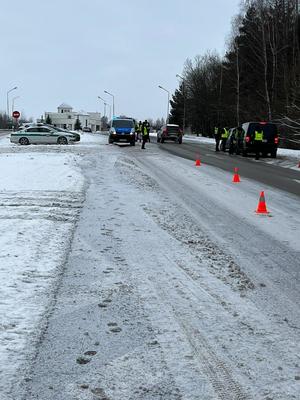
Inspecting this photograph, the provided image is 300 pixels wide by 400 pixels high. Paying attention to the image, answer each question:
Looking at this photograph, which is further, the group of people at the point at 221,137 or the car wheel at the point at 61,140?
Result: the car wheel at the point at 61,140

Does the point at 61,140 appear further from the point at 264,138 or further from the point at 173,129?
the point at 264,138

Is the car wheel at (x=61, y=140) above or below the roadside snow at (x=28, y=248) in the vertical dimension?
below

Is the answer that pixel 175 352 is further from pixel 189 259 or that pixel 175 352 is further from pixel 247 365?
pixel 189 259

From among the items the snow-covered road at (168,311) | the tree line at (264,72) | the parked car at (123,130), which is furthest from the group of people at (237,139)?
the snow-covered road at (168,311)

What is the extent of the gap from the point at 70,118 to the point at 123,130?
12511 centimetres

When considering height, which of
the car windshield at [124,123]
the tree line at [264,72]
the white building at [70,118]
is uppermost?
the tree line at [264,72]

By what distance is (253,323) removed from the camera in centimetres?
466

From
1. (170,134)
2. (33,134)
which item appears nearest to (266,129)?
(33,134)

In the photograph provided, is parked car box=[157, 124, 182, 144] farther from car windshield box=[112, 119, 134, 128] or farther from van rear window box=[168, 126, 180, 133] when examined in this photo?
car windshield box=[112, 119, 134, 128]

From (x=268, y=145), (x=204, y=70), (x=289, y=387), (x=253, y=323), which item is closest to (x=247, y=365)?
(x=289, y=387)

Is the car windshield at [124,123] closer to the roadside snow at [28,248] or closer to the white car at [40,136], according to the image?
the white car at [40,136]

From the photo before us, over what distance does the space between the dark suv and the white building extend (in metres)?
120

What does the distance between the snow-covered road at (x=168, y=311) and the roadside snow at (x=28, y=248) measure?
0.05m

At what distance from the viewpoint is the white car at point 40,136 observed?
37.7 metres
